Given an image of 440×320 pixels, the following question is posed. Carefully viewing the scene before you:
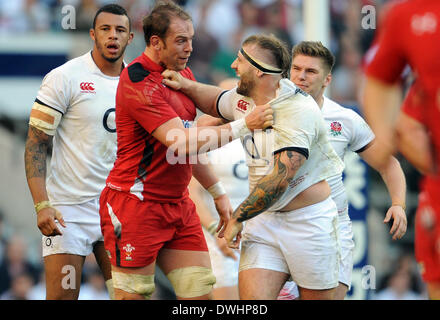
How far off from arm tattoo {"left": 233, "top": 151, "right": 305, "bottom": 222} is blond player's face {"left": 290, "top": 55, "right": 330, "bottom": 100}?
120 cm

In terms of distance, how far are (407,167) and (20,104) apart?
5.31 m

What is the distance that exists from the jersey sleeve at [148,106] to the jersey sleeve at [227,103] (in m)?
0.43

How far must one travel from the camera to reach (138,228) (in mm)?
4719

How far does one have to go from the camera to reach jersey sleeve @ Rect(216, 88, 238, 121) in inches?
195

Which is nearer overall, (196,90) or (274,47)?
(274,47)

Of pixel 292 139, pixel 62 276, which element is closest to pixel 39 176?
pixel 62 276

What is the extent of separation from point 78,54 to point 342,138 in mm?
4726

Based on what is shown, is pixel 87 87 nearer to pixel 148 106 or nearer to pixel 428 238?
pixel 148 106

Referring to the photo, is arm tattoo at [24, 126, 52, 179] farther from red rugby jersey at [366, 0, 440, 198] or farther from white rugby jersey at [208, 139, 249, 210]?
red rugby jersey at [366, 0, 440, 198]

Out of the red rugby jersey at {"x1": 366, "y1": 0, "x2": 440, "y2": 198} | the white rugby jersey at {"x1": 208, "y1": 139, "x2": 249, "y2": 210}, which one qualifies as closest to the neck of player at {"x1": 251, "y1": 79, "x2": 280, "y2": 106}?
the red rugby jersey at {"x1": 366, "y1": 0, "x2": 440, "y2": 198}

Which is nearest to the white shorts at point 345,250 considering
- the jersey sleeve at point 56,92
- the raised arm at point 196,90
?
the raised arm at point 196,90

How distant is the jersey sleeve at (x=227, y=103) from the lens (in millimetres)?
4953

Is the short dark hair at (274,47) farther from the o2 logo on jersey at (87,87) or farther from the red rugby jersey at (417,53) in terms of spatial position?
the o2 logo on jersey at (87,87)
